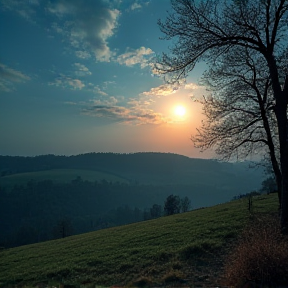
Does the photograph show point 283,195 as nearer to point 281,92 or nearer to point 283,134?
point 283,134

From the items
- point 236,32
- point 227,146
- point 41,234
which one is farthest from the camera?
point 41,234

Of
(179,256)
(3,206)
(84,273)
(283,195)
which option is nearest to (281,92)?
(283,195)

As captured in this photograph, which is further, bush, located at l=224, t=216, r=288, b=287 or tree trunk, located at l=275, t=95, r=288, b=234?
tree trunk, located at l=275, t=95, r=288, b=234

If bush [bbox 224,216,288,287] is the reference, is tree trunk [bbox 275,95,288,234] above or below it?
above

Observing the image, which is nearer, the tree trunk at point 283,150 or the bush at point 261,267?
the bush at point 261,267

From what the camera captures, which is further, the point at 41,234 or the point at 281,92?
the point at 41,234

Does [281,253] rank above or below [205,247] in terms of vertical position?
above

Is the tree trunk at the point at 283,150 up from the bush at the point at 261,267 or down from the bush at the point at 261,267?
up

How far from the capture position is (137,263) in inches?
516

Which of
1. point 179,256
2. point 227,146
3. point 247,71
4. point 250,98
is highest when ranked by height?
point 247,71

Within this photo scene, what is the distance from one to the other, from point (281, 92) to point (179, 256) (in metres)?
8.61

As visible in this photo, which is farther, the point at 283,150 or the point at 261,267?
the point at 283,150

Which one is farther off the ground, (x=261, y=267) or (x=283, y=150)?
(x=283, y=150)

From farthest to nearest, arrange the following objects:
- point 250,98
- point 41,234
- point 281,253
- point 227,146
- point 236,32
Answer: point 41,234, point 250,98, point 227,146, point 236,32, point 281,253
